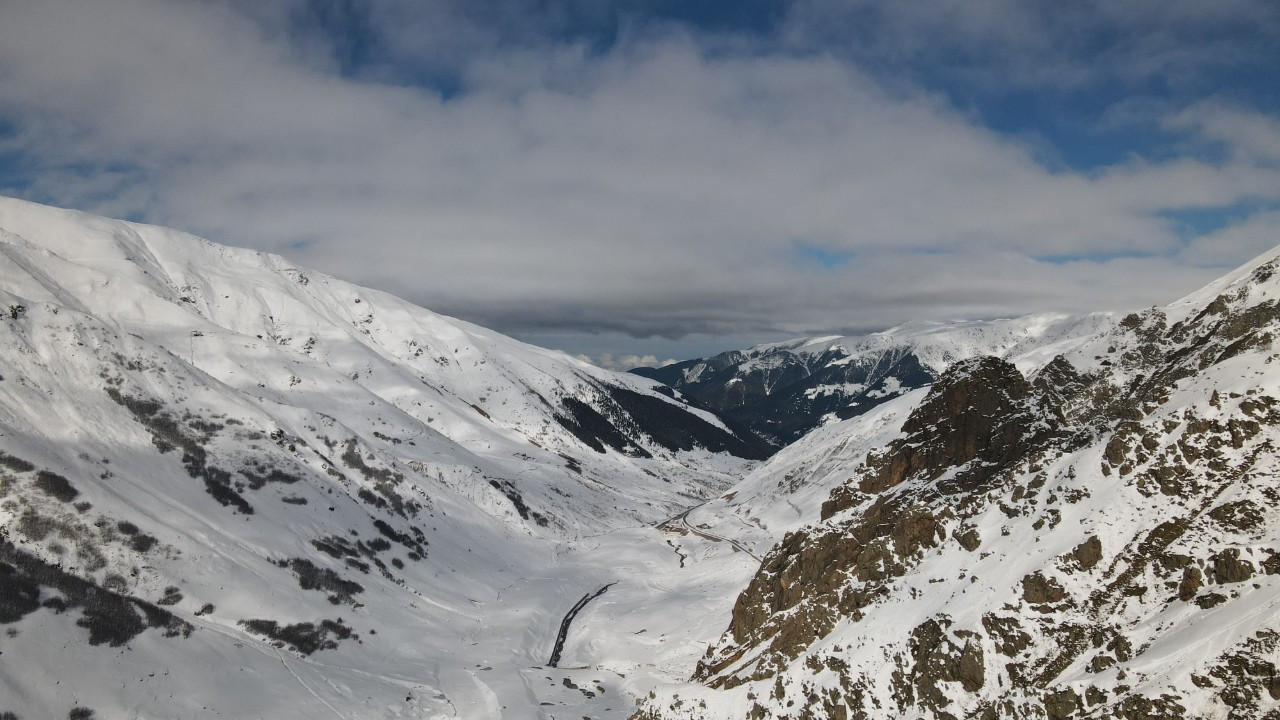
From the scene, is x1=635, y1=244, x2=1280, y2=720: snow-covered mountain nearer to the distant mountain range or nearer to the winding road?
the distant mountain range

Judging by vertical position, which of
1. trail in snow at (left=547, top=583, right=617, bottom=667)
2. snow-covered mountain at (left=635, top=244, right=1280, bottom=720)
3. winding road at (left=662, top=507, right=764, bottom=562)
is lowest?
trail in snow at (left=547, top=583, right=617, bottom=667)

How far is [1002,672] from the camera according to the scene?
2741 cm

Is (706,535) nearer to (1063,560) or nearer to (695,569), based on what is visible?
(695,569)

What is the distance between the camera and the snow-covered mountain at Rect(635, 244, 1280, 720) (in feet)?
75.2

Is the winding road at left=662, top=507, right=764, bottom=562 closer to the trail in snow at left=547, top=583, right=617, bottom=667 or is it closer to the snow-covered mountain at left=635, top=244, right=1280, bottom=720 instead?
the trail in snow at left=547, top=583, right=617, bottom=667

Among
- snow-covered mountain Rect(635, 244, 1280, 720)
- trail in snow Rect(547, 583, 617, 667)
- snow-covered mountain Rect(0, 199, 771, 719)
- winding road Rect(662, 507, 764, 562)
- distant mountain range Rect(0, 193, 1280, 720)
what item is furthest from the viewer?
winding road Rect(662, 507, 764, 562)

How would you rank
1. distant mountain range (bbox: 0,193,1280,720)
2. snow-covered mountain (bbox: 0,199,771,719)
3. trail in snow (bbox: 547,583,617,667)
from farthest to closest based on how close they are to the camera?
trail in snow (bbox: 547,583,617,667) < snow-covered mountain (bbox: 0,199,771,719) < distant mountain range (bbox: 0,193,1280,720)

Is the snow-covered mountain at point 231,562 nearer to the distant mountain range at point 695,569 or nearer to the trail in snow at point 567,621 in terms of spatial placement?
the distant mountain range at point 695,569

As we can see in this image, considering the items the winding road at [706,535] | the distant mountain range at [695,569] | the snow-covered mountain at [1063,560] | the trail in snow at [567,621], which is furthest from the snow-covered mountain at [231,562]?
the snow-covered mountain at [1063,560]

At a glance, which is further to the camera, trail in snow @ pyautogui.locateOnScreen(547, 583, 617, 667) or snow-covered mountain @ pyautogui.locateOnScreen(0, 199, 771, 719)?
trail in snow @ pyautogui.locateOnScreen(547, 583, 617, 667)

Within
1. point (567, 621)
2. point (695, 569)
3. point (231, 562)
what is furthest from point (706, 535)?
point (231, 562)

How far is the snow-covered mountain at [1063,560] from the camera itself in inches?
902

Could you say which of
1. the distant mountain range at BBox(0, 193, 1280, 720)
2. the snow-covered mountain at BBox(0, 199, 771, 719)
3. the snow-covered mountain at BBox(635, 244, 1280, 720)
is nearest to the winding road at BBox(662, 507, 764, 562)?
the distant mountain range at BBox(0, 193, 1280, 720)

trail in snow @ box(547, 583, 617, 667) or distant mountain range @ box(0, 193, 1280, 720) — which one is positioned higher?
distant mountain range @ box(0, 193, 1280, 720)
